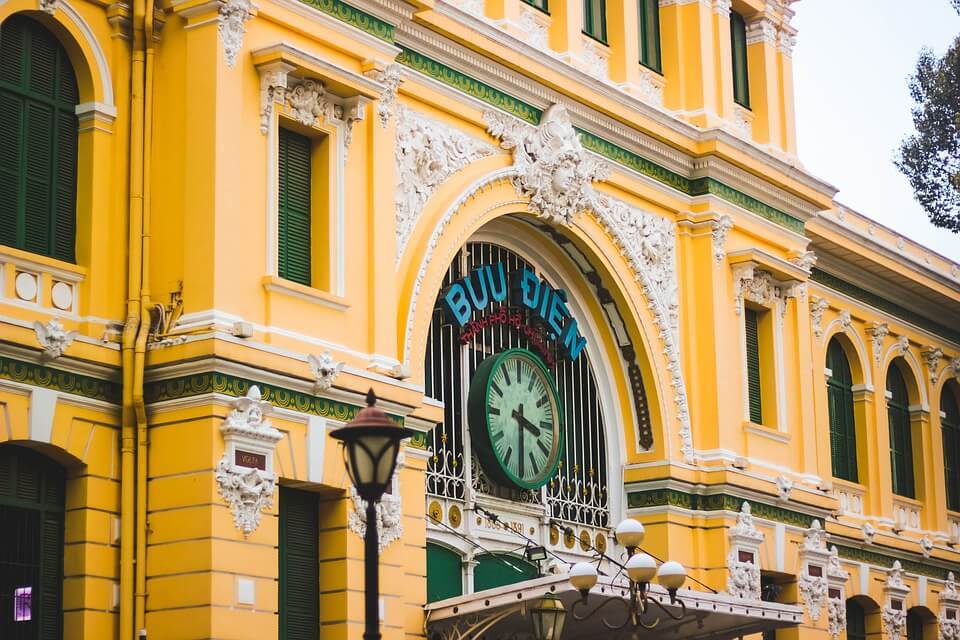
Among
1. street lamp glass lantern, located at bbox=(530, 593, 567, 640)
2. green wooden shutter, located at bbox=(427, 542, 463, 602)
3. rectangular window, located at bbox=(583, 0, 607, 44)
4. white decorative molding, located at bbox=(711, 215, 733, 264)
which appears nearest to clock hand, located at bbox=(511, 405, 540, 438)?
green wooden shutter, located at bbox=(427, 542, 463, 602)

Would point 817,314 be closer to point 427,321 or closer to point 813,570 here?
point 813,570

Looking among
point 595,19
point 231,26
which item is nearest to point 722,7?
point 595,19

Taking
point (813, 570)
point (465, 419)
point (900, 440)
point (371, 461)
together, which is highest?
point (900, 440)

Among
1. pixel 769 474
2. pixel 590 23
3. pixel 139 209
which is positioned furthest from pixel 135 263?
pixel 769 474

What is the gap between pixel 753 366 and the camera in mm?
29719

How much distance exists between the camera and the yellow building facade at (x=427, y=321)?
19.0 m

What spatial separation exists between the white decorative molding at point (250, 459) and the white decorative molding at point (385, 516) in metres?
1.27

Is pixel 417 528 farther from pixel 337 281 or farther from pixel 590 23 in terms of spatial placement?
pixel 590 23

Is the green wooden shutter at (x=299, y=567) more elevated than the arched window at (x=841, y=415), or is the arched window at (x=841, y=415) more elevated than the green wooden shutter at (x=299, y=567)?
the arched window at (x=841, y=415)

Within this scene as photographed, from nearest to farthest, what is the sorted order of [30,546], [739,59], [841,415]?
[30,546], [739,59], [841,415]

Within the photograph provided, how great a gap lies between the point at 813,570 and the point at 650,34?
29.4ft

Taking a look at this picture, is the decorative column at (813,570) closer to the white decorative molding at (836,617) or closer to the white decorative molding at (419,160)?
the white decorative molding at (836,617)

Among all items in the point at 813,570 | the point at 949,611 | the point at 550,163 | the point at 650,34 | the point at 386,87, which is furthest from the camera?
the point at 949,611

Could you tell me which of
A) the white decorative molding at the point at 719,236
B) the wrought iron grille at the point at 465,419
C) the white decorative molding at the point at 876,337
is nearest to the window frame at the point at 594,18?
the white decorative molding at the point at 719,236
